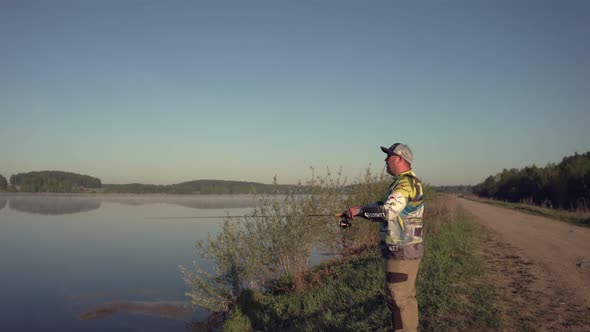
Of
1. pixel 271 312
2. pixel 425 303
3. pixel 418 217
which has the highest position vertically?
pixel 418 217

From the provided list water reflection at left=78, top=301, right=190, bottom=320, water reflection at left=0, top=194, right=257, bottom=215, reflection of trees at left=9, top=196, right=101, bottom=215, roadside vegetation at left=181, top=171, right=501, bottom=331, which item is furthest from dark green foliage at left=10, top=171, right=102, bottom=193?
roadside vegetation at left=181, top=171, right=501, bottom=331

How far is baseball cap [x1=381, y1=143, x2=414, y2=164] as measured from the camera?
14.8ft

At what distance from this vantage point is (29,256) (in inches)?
810

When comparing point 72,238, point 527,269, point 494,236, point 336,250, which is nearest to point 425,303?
point 527,269

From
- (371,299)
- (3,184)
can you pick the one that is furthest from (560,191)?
(3,184)

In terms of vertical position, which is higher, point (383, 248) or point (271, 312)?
point (383, 248)

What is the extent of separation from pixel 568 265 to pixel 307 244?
20.9 feet

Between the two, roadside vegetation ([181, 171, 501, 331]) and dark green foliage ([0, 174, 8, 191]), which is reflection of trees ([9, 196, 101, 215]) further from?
dark green foliage ([0, 174, 8, 191])

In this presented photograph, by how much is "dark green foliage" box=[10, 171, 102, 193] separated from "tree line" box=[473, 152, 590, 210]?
121 m

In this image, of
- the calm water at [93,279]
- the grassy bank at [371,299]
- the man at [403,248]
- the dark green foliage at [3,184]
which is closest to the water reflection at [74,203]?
the calm water at [93,279]

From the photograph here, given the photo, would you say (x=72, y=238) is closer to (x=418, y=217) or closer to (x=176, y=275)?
(x=176, y=275)

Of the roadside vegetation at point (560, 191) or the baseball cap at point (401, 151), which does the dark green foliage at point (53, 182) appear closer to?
the roadside vegetation at point (560, 191)

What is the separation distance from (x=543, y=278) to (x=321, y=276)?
5481 mm

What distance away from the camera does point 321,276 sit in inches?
452
